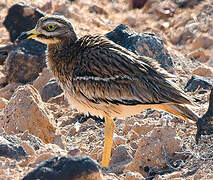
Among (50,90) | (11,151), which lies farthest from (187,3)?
(11,151)

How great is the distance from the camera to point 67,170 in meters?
3.83

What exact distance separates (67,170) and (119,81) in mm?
1788

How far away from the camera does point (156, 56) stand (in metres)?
7.50

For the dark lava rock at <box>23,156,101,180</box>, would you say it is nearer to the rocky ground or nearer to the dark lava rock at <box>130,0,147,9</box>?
the rocky ground

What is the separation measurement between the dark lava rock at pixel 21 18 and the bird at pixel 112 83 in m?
3.98

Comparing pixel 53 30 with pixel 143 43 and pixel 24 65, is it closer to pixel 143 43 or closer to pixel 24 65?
pixel 143 43

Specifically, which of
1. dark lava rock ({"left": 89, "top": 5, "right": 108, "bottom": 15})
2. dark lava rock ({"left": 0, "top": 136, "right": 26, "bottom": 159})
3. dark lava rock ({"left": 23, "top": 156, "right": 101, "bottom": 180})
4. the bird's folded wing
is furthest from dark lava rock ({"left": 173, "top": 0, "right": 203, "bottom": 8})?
dark lava rock ({"left": 23, "top": 156, "right": 101, "bottom": 180})

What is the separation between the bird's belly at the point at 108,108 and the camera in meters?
Answer: 5.50

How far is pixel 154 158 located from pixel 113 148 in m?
0.77

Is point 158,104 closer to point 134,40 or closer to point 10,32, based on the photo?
point 134,40

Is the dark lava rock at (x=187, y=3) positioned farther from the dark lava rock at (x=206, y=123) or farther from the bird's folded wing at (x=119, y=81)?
the dark lava rock at (x=206, y=123)

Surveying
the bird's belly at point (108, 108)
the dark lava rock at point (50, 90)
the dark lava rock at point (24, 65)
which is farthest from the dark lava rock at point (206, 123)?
the dark lava rock at point (24, 65)

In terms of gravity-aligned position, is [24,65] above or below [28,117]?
below

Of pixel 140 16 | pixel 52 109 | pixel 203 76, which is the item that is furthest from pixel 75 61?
pixel 140 16
